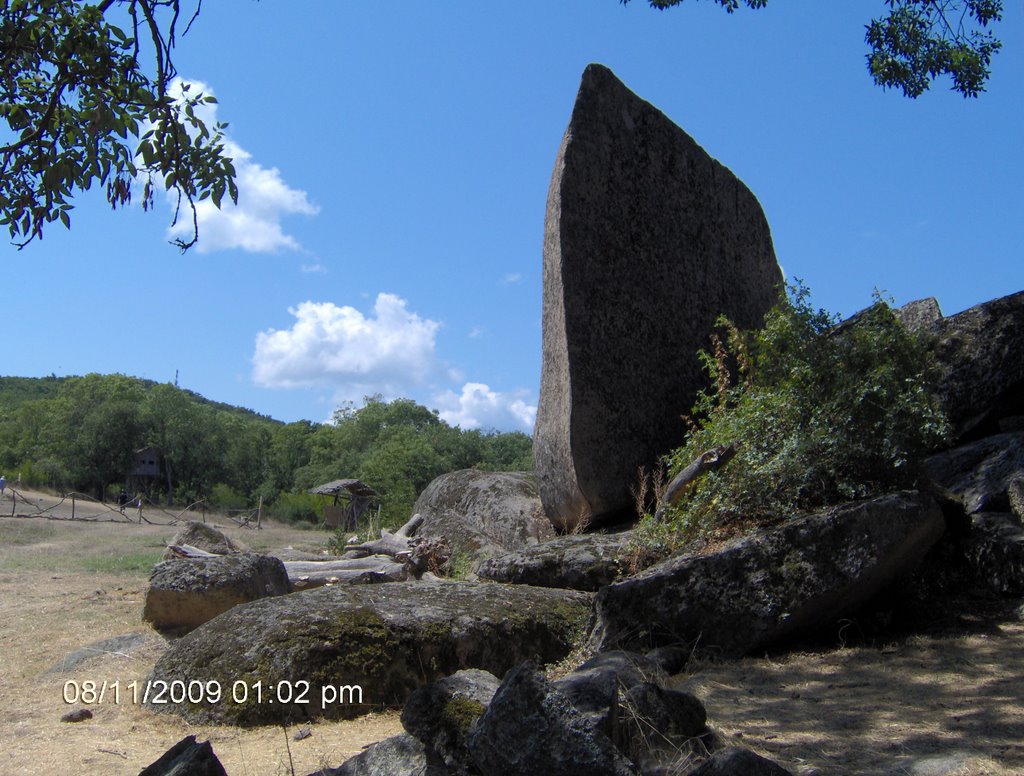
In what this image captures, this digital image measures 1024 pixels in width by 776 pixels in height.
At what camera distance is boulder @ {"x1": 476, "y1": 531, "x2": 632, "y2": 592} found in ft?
24.8

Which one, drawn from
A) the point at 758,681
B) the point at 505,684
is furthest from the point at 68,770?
the point at 758,681

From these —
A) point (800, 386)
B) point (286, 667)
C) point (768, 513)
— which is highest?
point (800, 386)

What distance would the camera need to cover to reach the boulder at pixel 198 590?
28.1ft

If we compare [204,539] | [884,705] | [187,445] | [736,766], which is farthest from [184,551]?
[187,445]

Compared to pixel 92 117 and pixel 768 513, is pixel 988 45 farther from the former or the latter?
pixel 92 117

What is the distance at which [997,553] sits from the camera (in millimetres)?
6504

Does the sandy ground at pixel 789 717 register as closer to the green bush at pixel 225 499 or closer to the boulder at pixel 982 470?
the boulder at pixel 982 470

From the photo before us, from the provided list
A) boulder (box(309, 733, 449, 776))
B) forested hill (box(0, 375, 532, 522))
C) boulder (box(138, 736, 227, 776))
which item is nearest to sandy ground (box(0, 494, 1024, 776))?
boulder (box(309, 733, 449, 776))

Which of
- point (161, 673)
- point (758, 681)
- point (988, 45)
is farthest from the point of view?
point (988, 45)

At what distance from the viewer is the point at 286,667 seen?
571 cm

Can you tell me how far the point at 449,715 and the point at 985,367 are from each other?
20.3 feet

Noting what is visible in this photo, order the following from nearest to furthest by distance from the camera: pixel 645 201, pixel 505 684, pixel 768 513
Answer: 1. pixel 505 684
2. pixel 768 513
3. pixel 645 201

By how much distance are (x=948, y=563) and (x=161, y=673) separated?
5676 millimetres
